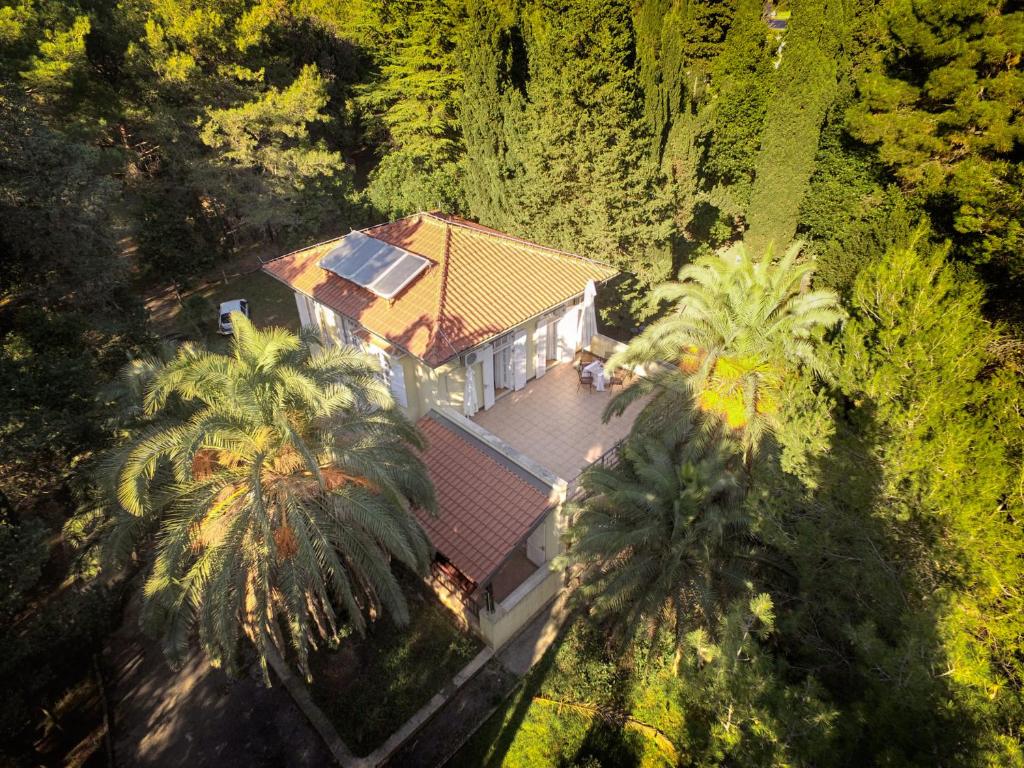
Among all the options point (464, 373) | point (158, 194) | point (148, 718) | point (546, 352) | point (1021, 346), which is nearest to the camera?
point (1021, 346)

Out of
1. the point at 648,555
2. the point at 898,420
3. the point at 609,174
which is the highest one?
the point at 609,174

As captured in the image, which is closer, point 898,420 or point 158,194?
point 898,420

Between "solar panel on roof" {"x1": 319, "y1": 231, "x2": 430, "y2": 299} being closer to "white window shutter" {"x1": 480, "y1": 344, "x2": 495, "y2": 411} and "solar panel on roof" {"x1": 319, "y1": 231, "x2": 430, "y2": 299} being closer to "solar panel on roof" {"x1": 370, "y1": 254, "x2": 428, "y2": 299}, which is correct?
"solar panel on roof" {"x1": 370, "y1": 254, "x2": 428, "y2": 299}

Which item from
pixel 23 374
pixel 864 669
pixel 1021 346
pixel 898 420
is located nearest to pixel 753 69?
pixel 1021 346

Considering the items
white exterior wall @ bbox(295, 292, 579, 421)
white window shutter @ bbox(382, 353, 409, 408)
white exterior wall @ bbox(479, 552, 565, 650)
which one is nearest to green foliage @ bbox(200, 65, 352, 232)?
white exterior wall @ bbox(295, 292, 579, 421)

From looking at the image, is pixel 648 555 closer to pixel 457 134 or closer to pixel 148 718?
pixel 148 718
